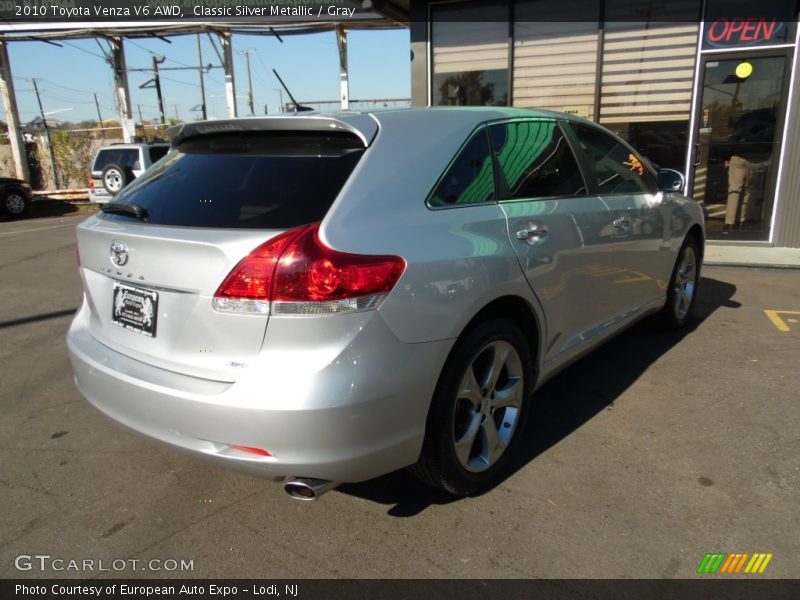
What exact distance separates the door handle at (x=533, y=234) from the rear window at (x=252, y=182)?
861 mm

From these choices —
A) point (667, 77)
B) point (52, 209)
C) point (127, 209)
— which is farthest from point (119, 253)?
point (52, 209)

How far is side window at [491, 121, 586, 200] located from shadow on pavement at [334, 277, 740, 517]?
1281 millimetres

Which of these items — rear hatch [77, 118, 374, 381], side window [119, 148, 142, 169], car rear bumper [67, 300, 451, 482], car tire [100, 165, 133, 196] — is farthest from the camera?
side window [119, 148, 142, 169]

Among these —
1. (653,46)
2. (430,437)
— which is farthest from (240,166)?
(653,46)

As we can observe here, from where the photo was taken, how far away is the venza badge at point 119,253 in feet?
7.80

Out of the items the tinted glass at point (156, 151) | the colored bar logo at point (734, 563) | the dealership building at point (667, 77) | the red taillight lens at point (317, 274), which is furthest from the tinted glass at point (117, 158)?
the colored bar logo at point (734, 563)

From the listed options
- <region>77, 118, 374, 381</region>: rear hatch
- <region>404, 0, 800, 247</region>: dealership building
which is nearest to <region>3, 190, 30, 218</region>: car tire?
<region>404, 0, 800, 247</region>: dealership building

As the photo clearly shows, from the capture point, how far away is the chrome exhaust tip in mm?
2125

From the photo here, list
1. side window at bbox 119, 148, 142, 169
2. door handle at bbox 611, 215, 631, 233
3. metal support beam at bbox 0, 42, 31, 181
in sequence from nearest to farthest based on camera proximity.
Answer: door handle at bbox 611, 215, 631, 233, side window at bbox 119, 148, 142, 169, metal support beam at bbox 0, 42, 31, 181

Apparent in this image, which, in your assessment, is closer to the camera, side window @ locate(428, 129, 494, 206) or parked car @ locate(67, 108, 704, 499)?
parked car @ locate(67, 108, 704, 499)

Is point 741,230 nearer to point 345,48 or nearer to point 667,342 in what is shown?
point 667,342

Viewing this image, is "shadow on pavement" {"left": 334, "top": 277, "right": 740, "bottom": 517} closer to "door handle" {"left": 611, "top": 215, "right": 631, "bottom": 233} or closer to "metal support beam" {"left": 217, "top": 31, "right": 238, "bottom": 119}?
"door handle" {"left": 611, "top": 215, "right": 631, "bottom": 233}

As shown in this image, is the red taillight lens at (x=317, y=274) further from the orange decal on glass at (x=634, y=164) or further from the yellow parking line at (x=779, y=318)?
the yellow parking line at (x=779, y=318)

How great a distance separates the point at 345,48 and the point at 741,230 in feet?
43.4
